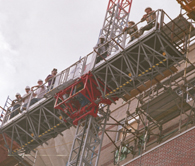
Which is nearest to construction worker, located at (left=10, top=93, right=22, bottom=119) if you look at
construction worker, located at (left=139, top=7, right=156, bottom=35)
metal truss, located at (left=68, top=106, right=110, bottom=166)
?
metal truss, located at (left=68, top=106, right=110, bottom=166)

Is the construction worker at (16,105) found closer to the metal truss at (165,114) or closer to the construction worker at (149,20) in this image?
the metal truss at (165,114)

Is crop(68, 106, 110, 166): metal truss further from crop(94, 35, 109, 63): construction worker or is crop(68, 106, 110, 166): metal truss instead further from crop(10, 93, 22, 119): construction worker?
crop(10, 93, 22, 119): construction worker

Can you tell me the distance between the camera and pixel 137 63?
26.0 m

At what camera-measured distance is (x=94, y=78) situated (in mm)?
27516

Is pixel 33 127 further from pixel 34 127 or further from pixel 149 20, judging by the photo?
pixel 149 20

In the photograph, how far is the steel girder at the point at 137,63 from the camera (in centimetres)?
2538

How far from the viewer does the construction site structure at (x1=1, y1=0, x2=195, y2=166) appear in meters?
25.8

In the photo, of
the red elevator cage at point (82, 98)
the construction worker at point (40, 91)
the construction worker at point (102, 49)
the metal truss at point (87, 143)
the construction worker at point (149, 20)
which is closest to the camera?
the metal truss at point (87, 143)

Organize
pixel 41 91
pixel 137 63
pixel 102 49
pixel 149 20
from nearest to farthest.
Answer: pixel 137 63 → pixel 149 20 → pixel 102 49 → pixel 41 91

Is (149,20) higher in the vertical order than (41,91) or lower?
lower

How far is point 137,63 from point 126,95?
10.3ft

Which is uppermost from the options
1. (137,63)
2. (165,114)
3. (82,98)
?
(82,98)

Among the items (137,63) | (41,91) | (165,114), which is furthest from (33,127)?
(137,63)

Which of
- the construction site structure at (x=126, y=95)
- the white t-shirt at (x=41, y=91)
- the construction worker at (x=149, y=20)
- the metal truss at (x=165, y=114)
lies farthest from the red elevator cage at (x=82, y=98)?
the construction worker at (x=149, y=20)
